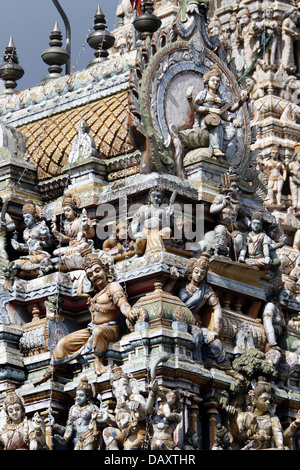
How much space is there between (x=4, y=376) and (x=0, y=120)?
4.64m

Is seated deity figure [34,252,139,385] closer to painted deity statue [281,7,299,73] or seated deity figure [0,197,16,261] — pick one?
seated deity figure [0,197,16,261]

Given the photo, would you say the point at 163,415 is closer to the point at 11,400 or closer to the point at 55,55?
the point at 11,400

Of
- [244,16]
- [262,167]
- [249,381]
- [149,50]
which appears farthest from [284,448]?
[244,16]

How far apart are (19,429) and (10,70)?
26.4 feet

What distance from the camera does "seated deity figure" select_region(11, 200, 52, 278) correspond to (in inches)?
1096

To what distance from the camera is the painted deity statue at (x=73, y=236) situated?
90.1 feet

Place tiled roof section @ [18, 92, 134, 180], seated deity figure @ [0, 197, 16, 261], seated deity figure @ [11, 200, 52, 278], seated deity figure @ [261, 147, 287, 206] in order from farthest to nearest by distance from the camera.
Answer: seated deity figure @ [261, 147, 287, 206] < seated deity figure @ [0, 197, 16, 261] < tiled roof section @ [18, 92, 134, 180] < seated deity figure @ [11, 200, 52, 278]

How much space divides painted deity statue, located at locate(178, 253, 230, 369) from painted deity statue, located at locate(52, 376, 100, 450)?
1.61 meters

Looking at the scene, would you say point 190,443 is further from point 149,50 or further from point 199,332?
point 149,50

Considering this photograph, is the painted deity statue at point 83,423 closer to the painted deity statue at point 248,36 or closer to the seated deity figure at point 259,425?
the seated deity figure at point 259,425

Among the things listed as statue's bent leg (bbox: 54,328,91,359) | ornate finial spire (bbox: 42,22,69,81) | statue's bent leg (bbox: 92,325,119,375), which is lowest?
statue's bent leg (bbox: 92,325,119,375)

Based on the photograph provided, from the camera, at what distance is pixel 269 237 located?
2797cm

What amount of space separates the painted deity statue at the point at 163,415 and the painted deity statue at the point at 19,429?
1.73 metres

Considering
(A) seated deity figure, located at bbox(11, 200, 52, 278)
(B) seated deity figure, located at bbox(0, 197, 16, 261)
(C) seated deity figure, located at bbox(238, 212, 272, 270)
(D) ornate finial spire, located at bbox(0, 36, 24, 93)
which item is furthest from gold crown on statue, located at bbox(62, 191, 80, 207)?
(D) ornate finial spire, located at bbox(0, 36, 24, 93)
